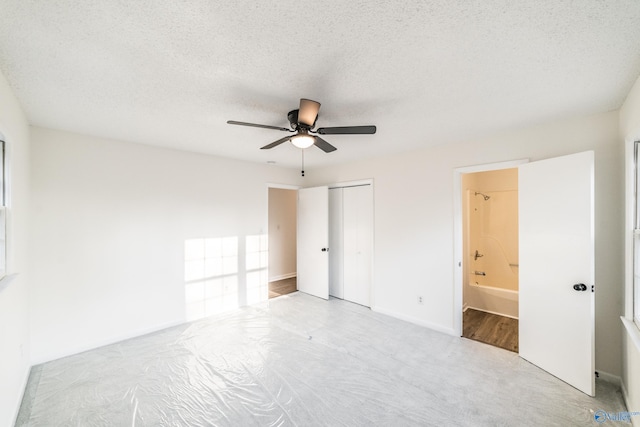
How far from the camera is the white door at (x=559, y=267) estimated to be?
218 centimetres

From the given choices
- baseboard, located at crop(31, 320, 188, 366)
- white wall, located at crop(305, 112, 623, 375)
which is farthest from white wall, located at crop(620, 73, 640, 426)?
baseboard, located at crop(31, 320, 188, 366)

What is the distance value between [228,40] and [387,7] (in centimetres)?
85

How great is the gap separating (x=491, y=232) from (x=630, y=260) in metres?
2.88

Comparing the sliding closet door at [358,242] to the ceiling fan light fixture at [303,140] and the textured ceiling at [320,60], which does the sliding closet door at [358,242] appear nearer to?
the textured ceiling at [320,60]

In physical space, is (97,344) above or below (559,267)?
below

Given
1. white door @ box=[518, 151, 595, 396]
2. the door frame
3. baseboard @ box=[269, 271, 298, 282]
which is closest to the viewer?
white door @ box=[518, 151, 595, 396]

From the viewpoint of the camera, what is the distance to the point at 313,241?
194 inches

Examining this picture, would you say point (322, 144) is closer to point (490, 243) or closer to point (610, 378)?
point (610, 378)

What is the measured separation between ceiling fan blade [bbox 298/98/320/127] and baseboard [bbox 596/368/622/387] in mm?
3487

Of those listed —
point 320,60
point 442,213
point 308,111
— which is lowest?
point 442,213

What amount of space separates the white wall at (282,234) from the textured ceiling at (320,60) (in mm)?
3658

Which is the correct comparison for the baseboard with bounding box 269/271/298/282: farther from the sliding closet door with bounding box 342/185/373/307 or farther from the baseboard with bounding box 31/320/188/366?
the baseboard with bounding box 31/320/188/366

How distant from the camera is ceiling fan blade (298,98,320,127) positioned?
1.77 meters

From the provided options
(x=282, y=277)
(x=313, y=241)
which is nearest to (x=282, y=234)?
(x=282, y=277)
